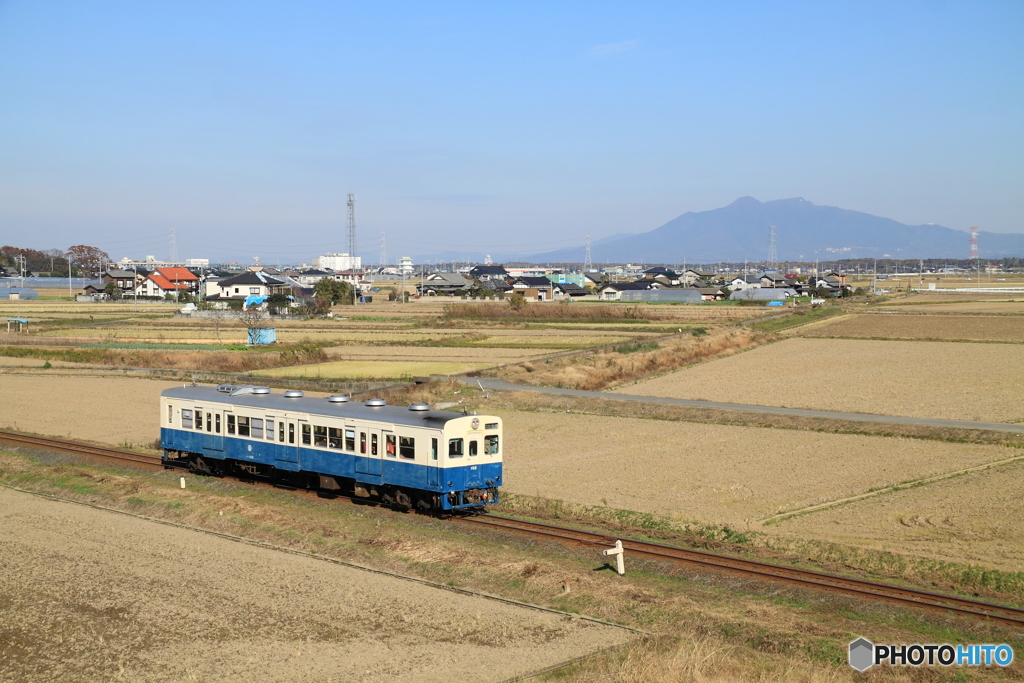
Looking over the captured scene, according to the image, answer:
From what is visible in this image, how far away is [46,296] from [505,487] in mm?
126078

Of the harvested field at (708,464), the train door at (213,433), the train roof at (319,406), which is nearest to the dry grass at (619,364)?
the harvested field at (708,464)

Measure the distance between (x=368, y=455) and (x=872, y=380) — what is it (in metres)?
30.5

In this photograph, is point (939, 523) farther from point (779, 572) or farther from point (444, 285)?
point (444, 285)

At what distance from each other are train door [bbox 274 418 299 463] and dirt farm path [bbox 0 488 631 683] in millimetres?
3670

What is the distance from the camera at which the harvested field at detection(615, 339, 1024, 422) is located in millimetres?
34031

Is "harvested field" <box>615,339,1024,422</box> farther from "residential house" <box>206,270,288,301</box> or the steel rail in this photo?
"residential house" <box>206,270,288,301</box>

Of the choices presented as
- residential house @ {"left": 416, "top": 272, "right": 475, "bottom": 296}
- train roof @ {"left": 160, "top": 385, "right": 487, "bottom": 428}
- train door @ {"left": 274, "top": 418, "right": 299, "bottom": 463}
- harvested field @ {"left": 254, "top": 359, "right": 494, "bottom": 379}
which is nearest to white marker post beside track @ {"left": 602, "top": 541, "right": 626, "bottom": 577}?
train roof @ {"left": 160, "top": 385, "right": 487, "bottom": 428}

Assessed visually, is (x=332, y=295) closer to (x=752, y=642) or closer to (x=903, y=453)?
(x=903, y=453)

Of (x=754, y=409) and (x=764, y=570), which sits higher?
(x=764, y=570)

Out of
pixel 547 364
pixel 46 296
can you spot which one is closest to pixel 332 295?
pixel 46 296

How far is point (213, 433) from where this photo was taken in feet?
73.1

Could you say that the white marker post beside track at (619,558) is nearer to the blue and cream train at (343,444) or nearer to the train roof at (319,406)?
the blue and cream train at (343,444)

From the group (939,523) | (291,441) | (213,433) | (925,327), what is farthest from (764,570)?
(925,327)

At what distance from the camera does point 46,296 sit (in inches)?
5012
